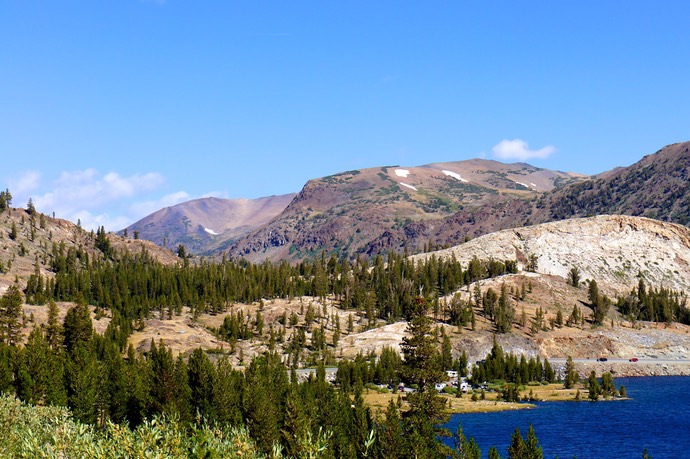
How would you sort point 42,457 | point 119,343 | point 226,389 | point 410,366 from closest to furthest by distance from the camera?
point 42,457, point 410,366, point 226,389, point 119,343

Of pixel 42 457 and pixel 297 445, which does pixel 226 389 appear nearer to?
pixel 297 445

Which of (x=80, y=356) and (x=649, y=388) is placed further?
(x=649, y=388)

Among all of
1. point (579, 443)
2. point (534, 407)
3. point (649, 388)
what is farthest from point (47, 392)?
point (649, 388)

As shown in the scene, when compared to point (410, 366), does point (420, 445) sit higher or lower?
lower

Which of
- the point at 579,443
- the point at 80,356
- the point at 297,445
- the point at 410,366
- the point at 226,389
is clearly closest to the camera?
the point at 297,445

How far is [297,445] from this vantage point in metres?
82.6

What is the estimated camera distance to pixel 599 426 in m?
139

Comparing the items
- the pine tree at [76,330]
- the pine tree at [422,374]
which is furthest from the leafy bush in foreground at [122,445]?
the pine tree at [76,330]

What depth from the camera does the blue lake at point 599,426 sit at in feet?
391

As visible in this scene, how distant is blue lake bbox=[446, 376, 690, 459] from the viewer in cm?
11931

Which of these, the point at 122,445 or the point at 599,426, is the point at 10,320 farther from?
the point at 599,426

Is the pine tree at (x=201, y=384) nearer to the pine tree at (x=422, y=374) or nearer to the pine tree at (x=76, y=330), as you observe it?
the pine tree at (x=422, y=374)

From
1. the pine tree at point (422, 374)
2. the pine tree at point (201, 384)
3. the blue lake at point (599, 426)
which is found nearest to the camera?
the pine tree at point (422, 374)

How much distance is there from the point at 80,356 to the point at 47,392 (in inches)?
732
